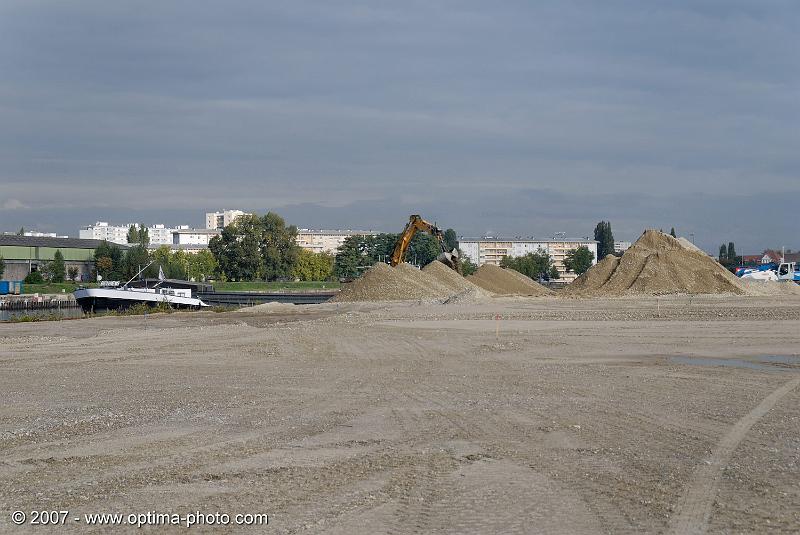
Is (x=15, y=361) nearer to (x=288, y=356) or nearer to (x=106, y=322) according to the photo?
(x=288, y=356)

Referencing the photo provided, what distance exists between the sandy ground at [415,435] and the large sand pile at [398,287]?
40093mm

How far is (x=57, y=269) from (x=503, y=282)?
72.0 metres

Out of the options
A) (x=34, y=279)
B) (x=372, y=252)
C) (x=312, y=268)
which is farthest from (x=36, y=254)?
(x=372, y=252)

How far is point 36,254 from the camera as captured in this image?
467 feet

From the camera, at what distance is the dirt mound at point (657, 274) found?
76750mm

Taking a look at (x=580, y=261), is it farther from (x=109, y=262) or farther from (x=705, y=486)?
(x=705, y=486)

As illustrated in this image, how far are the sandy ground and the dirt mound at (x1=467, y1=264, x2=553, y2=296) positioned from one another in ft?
186

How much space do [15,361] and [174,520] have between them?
67.4 ft

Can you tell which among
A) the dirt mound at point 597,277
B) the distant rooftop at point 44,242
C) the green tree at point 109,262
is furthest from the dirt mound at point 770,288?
the distant rooftop at point 44,242

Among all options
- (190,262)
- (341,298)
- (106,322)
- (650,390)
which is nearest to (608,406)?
(650,390)

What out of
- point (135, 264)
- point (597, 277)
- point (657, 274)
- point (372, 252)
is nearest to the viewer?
point (657, 274)

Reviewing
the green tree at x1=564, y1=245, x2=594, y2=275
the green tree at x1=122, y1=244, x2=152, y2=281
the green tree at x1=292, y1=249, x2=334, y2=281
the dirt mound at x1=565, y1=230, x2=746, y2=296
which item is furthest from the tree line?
the dirt mound at x1=565, y1=230, x2=746, y2=296

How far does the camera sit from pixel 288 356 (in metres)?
27.7

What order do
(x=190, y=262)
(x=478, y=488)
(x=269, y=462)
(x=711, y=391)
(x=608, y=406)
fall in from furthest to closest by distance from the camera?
(x=190, y=262) → (x=711, y=391) → (x=608, y=406) → (x=269, y=462) → (x=478, y=488)
